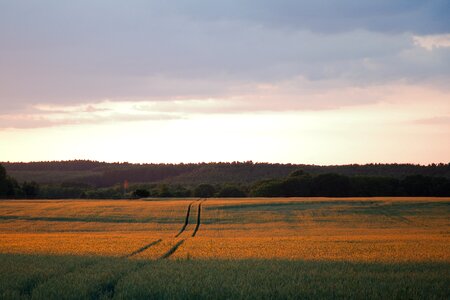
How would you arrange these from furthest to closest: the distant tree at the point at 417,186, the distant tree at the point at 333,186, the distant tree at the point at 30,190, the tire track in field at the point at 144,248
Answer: the distant tree at the point at 30,190, the distant tree at the point at 333,186, the distant tree at the point at 417,186, the tire track in field at the point at 144,248

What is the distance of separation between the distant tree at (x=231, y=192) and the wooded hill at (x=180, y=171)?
1965 inches

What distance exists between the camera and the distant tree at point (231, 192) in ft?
312

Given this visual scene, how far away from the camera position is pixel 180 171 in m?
179

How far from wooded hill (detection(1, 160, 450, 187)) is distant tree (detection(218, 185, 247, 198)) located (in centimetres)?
4991

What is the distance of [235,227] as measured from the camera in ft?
140

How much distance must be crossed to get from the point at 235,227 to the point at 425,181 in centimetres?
5848

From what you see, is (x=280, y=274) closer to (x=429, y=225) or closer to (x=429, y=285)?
(x=429, y=285)

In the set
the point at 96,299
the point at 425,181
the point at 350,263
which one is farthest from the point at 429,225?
the point at 425,181

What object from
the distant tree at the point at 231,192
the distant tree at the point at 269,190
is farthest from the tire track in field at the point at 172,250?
the distant tree at the point at 231,192

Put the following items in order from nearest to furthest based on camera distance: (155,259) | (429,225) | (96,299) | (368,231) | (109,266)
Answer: (96,299) → (109,266) → (155,259) → (368,231) → (429,225)

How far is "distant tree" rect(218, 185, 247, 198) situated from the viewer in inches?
3743

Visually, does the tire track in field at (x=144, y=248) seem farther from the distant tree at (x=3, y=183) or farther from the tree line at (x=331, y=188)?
the distant tree at (x=3, y=183)

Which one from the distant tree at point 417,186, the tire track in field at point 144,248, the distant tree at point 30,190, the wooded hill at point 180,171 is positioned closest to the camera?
the tire track in field at point 144,248

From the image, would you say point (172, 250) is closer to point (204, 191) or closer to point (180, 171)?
point (204, 191)
